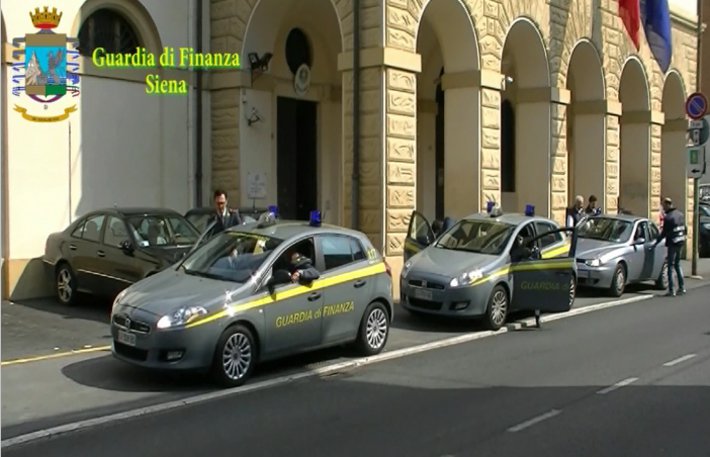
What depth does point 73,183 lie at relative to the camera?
14.9 metres

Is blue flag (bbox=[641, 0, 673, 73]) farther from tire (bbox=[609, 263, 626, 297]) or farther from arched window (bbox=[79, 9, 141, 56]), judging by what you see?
arched window (bbox=[79, 9, 141, 56])

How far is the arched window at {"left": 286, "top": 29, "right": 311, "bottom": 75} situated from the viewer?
64.7 feet

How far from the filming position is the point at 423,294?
39.7ft

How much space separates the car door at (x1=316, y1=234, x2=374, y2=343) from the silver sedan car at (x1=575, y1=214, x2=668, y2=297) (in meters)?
7.83

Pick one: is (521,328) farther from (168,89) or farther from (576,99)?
(576,99)

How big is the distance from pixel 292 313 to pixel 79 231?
5.82m

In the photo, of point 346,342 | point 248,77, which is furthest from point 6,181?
point 346,342

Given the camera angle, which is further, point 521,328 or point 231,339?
point 521,328

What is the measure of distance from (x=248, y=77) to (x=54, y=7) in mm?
4281

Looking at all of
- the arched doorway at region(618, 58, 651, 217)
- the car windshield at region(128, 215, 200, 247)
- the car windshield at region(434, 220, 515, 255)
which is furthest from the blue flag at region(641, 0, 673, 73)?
the car windshield at region(128, 215, 200, 247)

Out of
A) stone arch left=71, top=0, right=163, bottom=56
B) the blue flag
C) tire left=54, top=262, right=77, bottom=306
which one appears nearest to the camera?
tire left=54, top=262, right=77, bottom=306

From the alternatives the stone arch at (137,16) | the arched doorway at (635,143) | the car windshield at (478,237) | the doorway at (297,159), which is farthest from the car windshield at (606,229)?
the stone arch at (137,16)

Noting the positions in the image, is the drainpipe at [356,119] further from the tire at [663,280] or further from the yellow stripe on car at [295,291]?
the tire at [663,280]

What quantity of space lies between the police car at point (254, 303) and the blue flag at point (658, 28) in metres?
17.8
